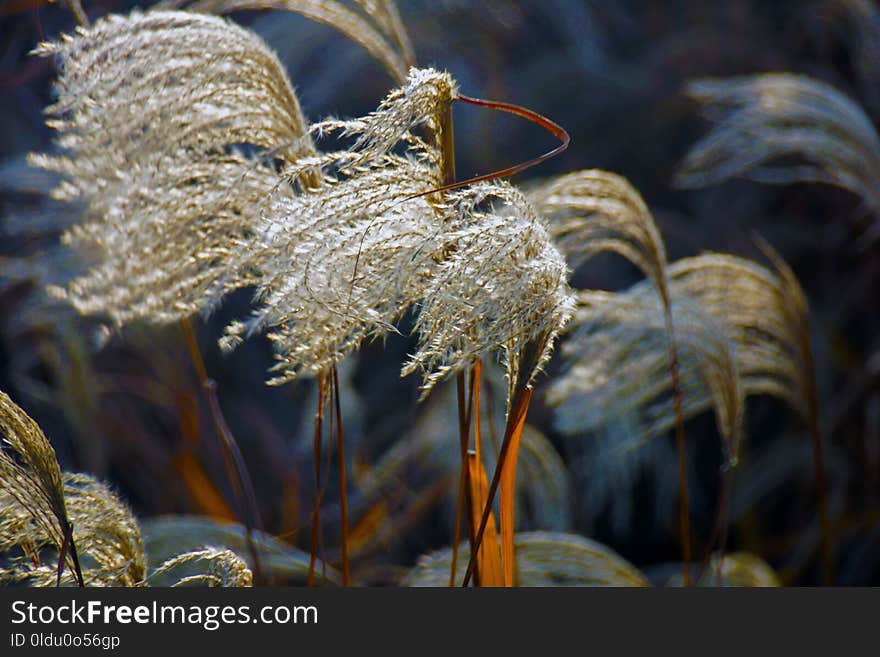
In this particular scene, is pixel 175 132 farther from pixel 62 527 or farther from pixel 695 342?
pixel 695 342

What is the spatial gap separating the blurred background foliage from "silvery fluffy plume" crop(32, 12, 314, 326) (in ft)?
3.91

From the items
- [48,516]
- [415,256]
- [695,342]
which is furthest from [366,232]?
[695,342]

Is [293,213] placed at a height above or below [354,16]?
below

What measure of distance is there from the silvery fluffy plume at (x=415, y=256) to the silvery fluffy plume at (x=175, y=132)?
0.13 meters

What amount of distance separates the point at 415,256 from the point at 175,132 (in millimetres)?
398

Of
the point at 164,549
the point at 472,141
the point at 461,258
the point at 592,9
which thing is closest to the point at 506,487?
the point at 461,258

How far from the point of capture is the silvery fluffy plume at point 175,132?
104cm

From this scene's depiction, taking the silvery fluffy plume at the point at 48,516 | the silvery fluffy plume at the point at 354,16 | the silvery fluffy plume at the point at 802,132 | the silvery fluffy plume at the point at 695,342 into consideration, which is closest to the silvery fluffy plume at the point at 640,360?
the silvery fluffy plume at the point at 695,342

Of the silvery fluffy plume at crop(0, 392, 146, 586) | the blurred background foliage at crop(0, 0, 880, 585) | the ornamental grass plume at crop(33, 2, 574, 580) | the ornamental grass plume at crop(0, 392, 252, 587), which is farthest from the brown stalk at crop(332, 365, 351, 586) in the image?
the blurred background foliage at crop(0, 0, 880, 585)

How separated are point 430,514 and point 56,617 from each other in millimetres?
1952

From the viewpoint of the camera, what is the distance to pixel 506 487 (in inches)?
41.9

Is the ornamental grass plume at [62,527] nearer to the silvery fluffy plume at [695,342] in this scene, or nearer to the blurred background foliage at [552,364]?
the silvery fluffy plume at [695,342]

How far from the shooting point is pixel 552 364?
2.23 metres

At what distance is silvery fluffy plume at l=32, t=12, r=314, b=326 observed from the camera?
104 centimetres
